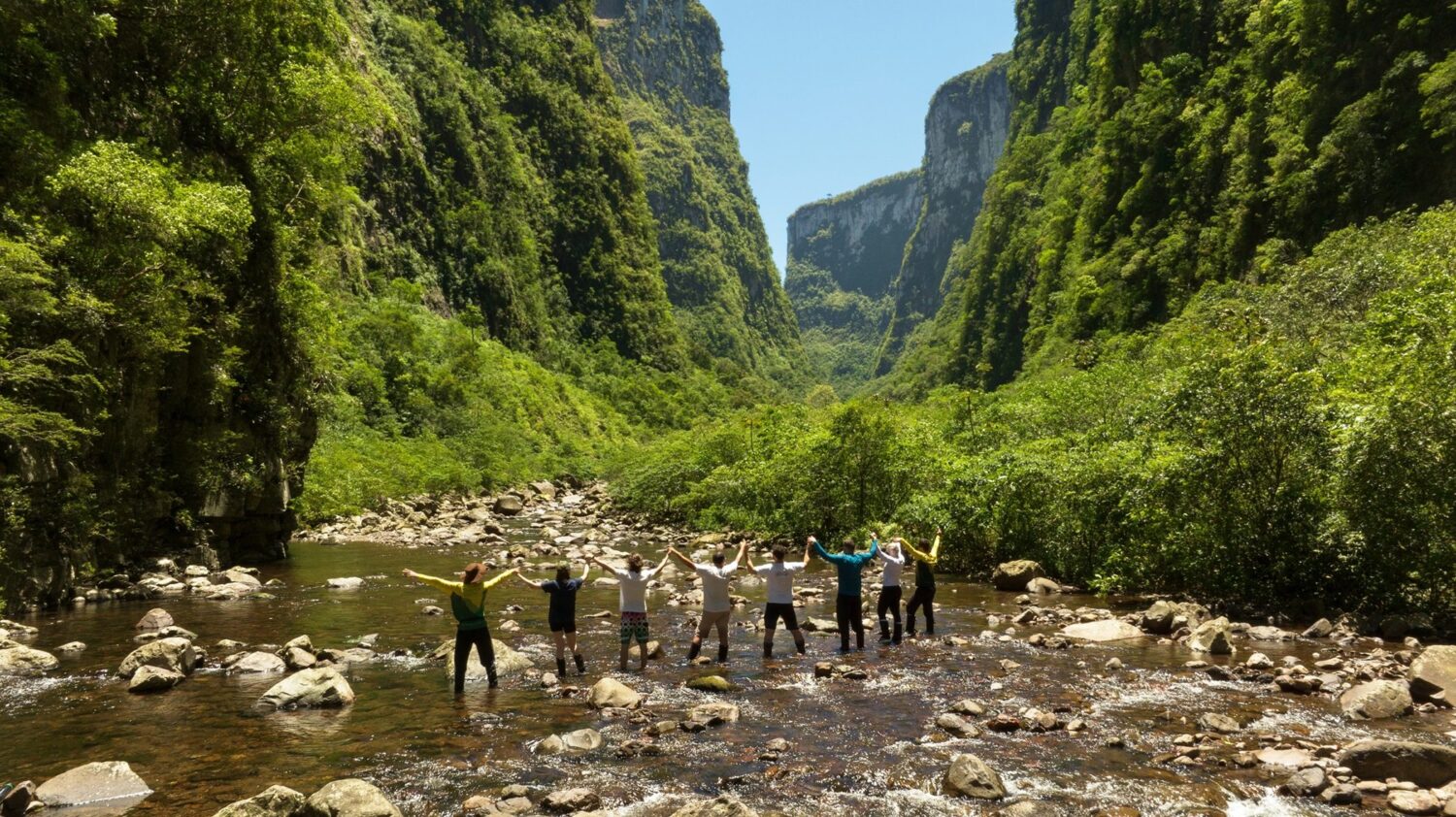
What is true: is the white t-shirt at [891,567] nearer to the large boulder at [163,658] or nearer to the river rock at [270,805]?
the river rock at [270,805]

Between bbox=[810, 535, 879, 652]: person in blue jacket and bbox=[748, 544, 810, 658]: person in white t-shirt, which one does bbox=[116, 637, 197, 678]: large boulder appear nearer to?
bbox=[748, 544, 810, 658]: person in white t-shirt

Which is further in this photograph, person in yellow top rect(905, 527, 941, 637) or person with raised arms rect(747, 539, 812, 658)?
person in yellow top rect(905, 527, 941, 637)

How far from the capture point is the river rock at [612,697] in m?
10.7

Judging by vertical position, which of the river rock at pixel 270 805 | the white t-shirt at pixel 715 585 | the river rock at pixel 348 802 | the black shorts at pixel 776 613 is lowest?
the river rock at pixel 348 802

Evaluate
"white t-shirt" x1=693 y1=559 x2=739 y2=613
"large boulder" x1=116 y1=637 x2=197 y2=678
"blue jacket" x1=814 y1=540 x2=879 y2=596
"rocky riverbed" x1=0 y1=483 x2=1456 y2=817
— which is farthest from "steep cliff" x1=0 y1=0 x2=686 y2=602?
Result: "blue jacket" x1=814 y1=540 x2=879 y2=596

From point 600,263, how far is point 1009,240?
55.0m

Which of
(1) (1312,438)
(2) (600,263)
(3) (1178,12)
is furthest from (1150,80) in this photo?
(2) (600,263)

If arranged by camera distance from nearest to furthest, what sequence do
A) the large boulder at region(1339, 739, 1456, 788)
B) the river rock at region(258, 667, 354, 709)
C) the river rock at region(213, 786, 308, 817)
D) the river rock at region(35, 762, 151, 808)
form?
the river rock at region(213, 786, 308, 817) < the large boulder at region(1339, 739, 1456, 788) < the river rock at region(35, 762, 151, 808) < the river rock at region(258, 667, 354, 709)

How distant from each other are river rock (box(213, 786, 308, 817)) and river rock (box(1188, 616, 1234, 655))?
12.7m

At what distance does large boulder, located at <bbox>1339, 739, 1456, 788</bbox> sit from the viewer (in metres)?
7.30

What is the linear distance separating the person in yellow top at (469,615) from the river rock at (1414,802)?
9.92m

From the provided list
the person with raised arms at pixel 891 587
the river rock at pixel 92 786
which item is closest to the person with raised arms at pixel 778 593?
the person with raised arms at pixel 891 587

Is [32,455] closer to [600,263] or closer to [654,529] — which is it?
[654,529]

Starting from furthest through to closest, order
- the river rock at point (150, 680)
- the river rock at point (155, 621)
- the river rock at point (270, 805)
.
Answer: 1. the river rock at point (155, 621)
2. the river rock at point (150, 680)
3. the river rock at point (270, 805)
